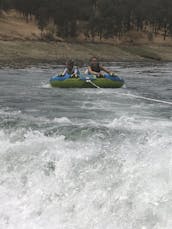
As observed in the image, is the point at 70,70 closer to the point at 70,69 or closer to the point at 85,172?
the point at 70,69

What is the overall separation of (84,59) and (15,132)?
124 ft

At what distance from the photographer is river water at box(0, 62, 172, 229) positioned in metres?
6.04

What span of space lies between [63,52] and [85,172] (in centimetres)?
4201

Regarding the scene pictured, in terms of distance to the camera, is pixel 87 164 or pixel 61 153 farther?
pixel 61 153

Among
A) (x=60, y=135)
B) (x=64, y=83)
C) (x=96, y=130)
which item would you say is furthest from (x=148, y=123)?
(x=64, y=83)

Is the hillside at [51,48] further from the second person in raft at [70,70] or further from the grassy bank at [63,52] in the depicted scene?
the second person in raft at [70,70]

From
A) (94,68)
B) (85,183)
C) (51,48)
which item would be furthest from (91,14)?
(85,183)

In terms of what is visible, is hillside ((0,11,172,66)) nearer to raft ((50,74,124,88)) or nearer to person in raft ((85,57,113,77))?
person in raft ((85,57,113,77))

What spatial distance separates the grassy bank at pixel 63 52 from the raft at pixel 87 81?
17.0 m

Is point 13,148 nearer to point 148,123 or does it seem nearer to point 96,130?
point 96,130

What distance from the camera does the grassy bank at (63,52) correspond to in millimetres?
40156

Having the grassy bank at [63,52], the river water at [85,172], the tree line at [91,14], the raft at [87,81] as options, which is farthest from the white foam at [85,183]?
the tree line at [91,14]

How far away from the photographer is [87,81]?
58.6 feet

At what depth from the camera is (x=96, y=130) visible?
9461 millimetres
